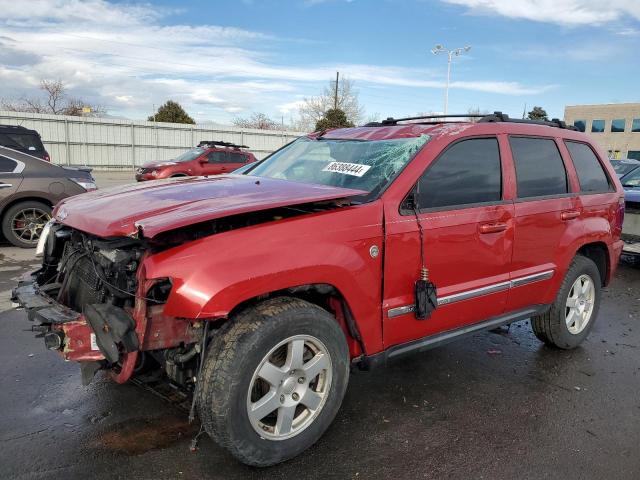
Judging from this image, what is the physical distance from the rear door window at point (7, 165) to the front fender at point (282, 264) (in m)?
6.94

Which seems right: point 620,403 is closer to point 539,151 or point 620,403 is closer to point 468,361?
point 468,361

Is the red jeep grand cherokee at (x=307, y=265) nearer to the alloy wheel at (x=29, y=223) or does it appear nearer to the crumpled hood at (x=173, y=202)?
the crumpled hood at (x=173, y=202)

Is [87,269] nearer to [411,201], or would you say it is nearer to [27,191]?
[411,201]

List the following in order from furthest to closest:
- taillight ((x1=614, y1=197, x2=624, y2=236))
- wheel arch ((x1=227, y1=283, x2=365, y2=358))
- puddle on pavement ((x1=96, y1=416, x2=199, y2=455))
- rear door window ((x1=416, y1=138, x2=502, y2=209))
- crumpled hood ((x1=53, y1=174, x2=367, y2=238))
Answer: taillight ((x1=614, y1=197, x2=624, y2=236)), rear door window ((x1=416, y1=138, x2=502, y2=209)), puddle on pavement ((x1=96, y1=416, x2=199, y2=455)), wheel arch ((x1=227, y1=283, x2=365, y2=358)), crumpled hood ((x1=53, y1=174, x2=367, y2=238))

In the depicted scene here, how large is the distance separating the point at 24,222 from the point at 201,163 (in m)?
10.0

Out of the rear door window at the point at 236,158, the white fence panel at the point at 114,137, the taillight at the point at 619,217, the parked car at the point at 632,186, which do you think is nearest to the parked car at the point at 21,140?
the rear door window at the point at 236,158

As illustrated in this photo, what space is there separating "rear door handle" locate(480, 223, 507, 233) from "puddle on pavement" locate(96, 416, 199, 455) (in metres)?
2.28

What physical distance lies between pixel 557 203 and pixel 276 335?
2.73 metres

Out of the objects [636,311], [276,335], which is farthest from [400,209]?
[636,311]

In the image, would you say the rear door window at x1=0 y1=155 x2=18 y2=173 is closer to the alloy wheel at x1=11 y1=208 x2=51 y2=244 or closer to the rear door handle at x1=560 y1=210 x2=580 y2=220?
the alloy wheel at x1=11 y1=208 x2=51 y2=244

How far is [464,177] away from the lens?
11.8 feet

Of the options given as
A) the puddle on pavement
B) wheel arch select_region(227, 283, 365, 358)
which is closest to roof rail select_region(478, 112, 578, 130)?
wheel arch select_region(227, 283, 365, 358)

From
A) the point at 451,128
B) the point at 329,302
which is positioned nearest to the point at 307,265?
the point at 329,302

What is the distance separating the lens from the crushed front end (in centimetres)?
254
